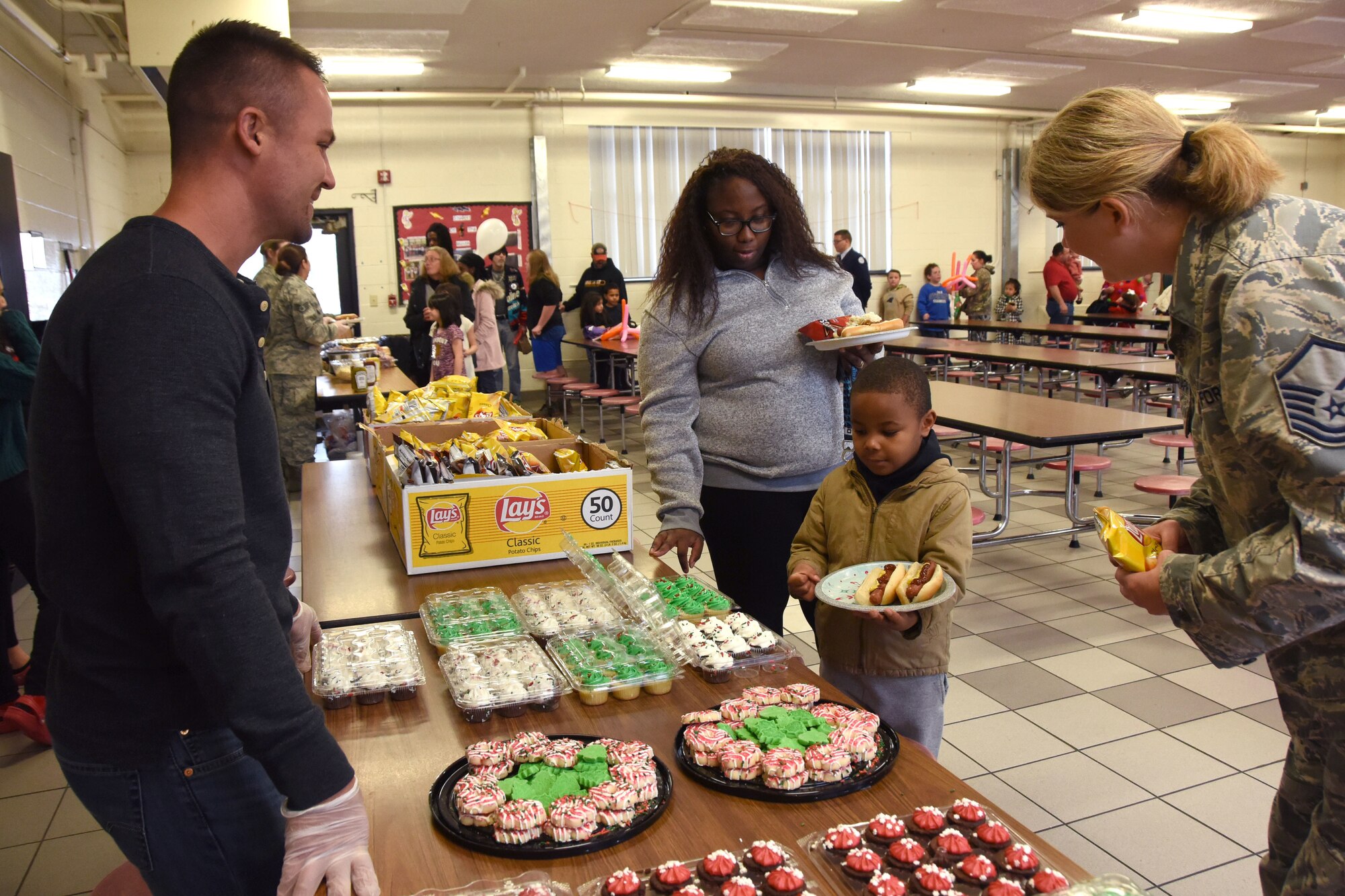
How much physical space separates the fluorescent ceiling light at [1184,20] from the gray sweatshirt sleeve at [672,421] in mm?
7805

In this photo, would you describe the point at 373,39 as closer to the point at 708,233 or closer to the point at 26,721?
the point at 26,721

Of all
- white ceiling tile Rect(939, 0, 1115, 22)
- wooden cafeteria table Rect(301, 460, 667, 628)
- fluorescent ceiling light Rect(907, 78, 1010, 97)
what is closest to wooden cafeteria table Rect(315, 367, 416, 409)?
wooden cafeteria table Rect(301, 460, 667, 628)

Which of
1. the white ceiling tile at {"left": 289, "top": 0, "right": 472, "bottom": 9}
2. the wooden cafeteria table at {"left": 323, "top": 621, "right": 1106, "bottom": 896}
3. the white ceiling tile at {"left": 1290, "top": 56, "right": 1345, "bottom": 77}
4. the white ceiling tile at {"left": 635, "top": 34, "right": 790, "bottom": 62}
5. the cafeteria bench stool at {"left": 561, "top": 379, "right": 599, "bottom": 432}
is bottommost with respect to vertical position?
the cafeteria bench stool at {"left": 561, "top": 379, "right": 599, "bottom": 432}

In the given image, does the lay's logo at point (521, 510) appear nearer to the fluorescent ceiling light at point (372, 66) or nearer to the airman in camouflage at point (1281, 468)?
the airman in camouflage at point (1281, 468)

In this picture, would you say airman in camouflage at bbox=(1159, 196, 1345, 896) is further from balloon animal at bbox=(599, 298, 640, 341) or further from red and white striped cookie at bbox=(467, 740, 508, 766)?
balloon animal at bbox=(599, 298, 640, 341)

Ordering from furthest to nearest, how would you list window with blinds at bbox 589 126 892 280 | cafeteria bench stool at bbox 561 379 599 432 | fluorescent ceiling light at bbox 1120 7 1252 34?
window with blinds at bbox 589 126 892 280 < cafeteria bench stool at bbox 561 379 599 432 < fluorescent ceiling light at bbox 1120 7 1252 34

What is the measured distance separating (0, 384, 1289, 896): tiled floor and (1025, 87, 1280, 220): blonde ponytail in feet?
5.89

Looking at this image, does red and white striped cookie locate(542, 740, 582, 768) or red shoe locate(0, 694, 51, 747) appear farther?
red shoe locate(0, 694, 51, 747)

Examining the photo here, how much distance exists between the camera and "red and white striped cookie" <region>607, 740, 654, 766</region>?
1282 mm

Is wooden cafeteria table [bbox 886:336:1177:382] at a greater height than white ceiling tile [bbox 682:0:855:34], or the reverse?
white ceiling tile [bbox 682:0:855:34]

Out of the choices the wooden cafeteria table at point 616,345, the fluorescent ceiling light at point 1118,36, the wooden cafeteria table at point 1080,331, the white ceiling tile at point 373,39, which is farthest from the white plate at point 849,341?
the fluorescent ceiling light at point 1118,36

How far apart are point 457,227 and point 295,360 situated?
200 inches

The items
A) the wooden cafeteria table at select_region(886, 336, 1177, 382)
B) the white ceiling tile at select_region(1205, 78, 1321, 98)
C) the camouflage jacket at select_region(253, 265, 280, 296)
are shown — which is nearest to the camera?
the wooden cafeteria table at select_region(886, 336, 1177, 382)

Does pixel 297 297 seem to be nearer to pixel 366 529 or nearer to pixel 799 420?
pixel 366 529
